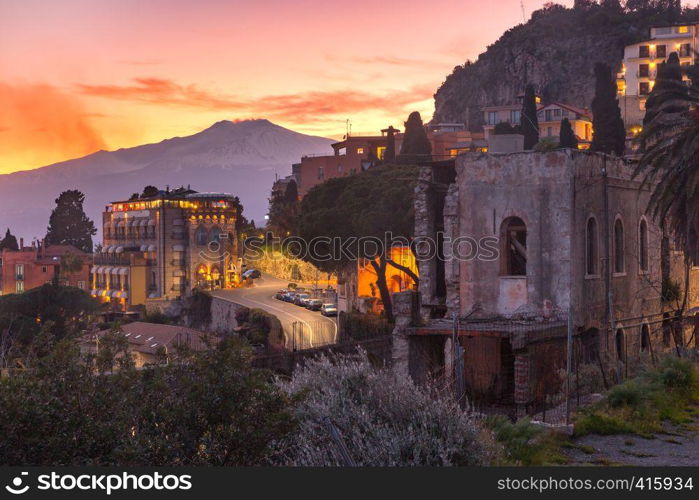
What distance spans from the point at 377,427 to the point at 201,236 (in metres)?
88.4

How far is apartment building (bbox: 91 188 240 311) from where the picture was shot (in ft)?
314

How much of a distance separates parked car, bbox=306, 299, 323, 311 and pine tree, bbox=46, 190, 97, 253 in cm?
8104

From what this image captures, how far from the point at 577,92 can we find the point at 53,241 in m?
88.5

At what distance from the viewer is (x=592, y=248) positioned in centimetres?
2817

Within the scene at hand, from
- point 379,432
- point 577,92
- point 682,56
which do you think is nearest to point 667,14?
point 577,92

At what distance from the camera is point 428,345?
26.1m

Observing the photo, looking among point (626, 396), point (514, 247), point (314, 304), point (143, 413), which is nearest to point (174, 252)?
point (314, 304)

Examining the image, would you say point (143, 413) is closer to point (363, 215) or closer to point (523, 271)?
point (523, 271)

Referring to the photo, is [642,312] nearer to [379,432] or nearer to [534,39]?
[379,432]

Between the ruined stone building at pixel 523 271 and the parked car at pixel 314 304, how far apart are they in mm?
38231

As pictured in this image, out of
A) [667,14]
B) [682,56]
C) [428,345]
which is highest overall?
[667,14]

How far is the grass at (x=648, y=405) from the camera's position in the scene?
1592cm

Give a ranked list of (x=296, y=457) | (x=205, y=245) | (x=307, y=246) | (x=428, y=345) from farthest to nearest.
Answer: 1. (x=205, y=245)
2. (x=307, y=246)
3. (x=428, y=345)
4. (x=296, y=457)

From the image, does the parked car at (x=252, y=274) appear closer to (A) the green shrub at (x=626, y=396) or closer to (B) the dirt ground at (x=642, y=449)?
(A) the green shrub at (x=626, y=396)
